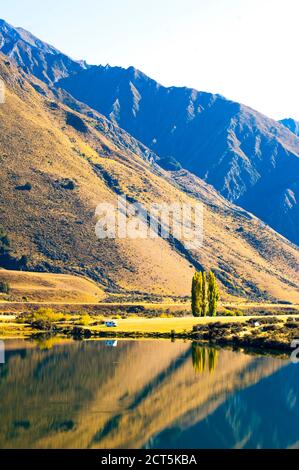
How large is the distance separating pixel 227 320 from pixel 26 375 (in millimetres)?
50191

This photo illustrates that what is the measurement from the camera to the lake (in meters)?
44.3

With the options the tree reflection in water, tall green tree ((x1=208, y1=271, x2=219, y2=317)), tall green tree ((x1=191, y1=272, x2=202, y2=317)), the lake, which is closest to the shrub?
tall green tree ((x1=191, y1=272, x2=202, y2=317))

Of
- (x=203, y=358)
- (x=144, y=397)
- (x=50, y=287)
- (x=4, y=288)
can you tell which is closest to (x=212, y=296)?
(x=203, y=358)

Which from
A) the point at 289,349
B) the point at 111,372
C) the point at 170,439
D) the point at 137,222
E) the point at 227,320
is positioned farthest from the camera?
the point at 137,222

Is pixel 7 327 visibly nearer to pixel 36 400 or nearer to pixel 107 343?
pixel 107 343

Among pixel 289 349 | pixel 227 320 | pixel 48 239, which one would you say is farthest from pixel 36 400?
pixel 48 239

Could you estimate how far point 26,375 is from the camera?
63812 mm

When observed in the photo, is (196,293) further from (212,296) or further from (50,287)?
(50,287)

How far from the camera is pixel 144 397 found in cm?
5703

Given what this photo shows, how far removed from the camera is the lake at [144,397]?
44344 mm

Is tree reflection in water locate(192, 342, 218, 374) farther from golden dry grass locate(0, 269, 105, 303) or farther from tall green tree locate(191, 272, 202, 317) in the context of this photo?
golden dry grass locate(0, 269, 105, 303)

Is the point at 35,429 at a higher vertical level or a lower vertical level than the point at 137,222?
lower

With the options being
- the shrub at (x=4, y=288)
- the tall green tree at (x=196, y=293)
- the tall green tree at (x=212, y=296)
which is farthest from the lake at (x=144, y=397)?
the shrub at (x=4, y=288)
